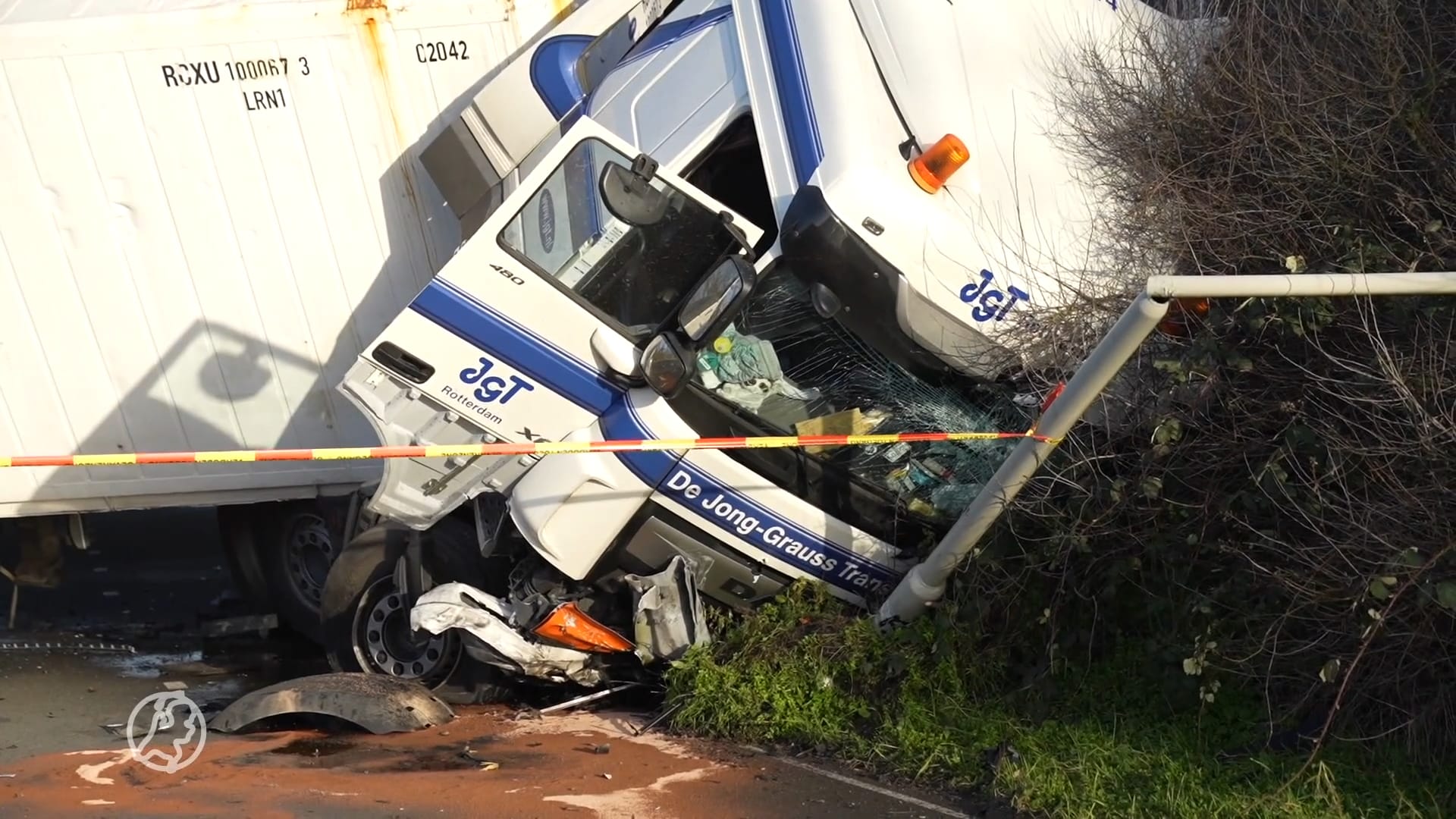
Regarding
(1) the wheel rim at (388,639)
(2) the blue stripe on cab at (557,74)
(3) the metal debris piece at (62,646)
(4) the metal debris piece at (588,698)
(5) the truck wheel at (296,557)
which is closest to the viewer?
(4) the metal debris piece at (588,698)

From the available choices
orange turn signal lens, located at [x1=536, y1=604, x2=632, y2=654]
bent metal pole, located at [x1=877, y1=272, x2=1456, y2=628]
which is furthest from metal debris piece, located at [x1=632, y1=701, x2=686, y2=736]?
bent metal pole, located at [x1=877, y1=272, x2=1456, y2=628]

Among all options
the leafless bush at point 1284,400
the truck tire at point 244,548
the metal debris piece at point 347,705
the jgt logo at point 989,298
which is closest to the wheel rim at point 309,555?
the truck tire at point 244,548

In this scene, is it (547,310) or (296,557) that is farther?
(296,557)

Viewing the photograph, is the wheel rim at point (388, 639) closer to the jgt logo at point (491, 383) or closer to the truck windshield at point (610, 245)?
the jgt logo at point (491, 383)

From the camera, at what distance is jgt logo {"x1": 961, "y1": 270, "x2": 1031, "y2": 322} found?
546 cm

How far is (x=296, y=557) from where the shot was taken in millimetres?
7629

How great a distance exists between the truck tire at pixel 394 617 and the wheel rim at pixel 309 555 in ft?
2.97

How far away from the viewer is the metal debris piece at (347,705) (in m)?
5.83

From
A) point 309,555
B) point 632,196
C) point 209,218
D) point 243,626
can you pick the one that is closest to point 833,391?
point 632,196

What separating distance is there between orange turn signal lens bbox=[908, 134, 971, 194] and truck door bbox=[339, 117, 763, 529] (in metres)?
0.64

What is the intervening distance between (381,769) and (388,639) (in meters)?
1.26

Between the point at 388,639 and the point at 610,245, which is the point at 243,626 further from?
the point at 610,245

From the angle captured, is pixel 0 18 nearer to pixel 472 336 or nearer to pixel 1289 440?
pixel 472 336

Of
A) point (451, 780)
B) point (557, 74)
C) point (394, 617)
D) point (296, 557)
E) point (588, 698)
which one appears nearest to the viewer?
point (451, 780)
